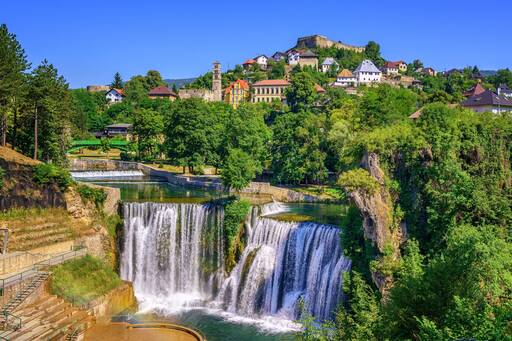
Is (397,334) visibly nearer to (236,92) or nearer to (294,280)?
(294,280)

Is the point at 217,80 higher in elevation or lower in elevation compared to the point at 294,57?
lower

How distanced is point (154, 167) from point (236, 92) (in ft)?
173

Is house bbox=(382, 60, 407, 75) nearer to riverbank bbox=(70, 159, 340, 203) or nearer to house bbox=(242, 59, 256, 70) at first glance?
house bbox=(242, 59, 256, 70)

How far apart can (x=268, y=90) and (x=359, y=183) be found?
8516 centimetres

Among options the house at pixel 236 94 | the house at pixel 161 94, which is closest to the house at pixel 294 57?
the house at pixel 236 94

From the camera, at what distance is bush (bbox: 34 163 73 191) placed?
3238cm

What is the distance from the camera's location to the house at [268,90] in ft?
349

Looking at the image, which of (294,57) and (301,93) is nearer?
(301,93)

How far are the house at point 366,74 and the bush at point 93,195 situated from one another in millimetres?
88053

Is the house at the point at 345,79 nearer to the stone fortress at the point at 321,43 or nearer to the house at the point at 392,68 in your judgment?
the house at the point at 392,68

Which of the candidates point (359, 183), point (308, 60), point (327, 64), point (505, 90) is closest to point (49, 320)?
point (359, 183)

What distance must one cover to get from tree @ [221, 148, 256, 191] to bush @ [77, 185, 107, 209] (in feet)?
27.3

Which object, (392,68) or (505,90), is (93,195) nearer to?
(505,90)

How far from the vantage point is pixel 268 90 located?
353 ft
